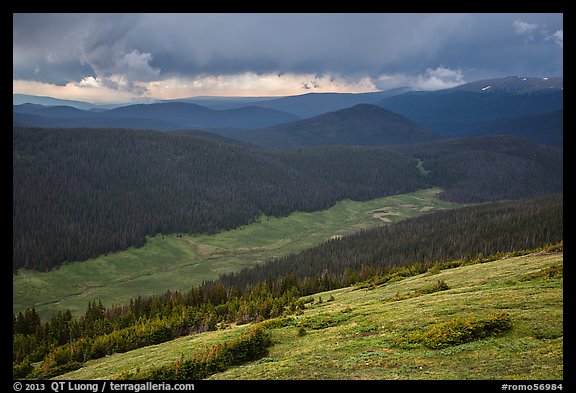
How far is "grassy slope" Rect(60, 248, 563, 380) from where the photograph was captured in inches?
877

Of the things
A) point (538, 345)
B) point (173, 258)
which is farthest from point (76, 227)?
point (538, 345)

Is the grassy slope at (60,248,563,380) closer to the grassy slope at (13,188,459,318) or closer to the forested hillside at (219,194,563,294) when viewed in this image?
the forested hillside at (219,194,563,294)

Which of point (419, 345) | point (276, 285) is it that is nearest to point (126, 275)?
point (276, 285)

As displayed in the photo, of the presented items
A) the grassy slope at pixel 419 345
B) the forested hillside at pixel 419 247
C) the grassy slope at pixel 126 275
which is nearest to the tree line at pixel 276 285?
the forested hillside at pixel 419 247

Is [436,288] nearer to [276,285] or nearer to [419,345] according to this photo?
[419,345]

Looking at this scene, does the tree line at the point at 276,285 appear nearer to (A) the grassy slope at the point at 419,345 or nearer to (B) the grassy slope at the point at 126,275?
(A) the grassy slope at the point at 419,345

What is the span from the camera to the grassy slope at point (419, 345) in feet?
73.1

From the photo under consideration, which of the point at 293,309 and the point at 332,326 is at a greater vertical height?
the point at 332,326

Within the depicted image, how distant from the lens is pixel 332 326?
123 ft

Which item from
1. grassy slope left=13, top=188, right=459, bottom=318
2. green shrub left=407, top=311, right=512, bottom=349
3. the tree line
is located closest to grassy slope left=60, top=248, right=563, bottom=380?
green shrub left=407, top=311, right=512, bottom=349

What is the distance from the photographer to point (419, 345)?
88.5ft

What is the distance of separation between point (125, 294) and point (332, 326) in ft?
382

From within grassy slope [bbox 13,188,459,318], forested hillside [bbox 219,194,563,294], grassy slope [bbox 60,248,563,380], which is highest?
grassy slope [bbox 60,248,563,380]
